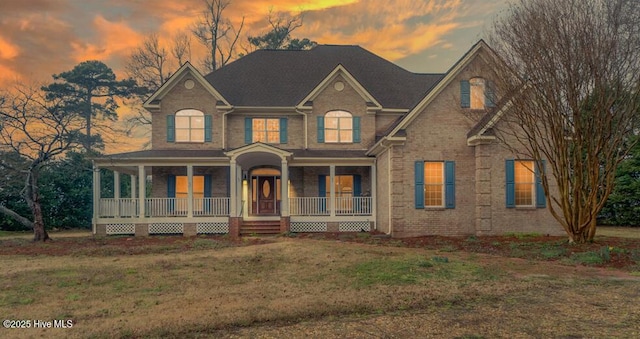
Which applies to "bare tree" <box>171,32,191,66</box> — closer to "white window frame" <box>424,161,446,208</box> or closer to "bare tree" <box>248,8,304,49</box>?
"bare tree" <box>248,8,304,49</box>

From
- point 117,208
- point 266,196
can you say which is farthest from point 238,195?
point 117,208

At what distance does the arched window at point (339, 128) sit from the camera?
72.3 ft

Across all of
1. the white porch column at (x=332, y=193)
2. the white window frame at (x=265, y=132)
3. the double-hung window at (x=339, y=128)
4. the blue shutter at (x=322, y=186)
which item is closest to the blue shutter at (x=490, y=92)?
the double-hung window at (x=339, y=128)

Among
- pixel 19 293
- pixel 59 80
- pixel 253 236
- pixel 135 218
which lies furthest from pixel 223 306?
pixel 59 80

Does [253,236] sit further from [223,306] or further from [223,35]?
[223,35]

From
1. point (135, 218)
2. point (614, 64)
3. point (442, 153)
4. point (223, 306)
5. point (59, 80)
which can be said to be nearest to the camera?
point (223, 306)

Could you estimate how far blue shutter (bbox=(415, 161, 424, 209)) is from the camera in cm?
1736

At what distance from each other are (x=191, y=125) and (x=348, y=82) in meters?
8.50

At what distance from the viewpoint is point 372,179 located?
67.2ft

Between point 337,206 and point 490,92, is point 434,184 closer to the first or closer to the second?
point 490,92

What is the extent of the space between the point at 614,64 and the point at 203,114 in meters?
17.5

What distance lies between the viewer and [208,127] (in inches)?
848

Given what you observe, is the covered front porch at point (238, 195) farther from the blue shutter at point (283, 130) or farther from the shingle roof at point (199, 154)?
the blue shutter at point (283, 130)

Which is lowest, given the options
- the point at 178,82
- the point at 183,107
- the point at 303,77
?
the point at 183,107
